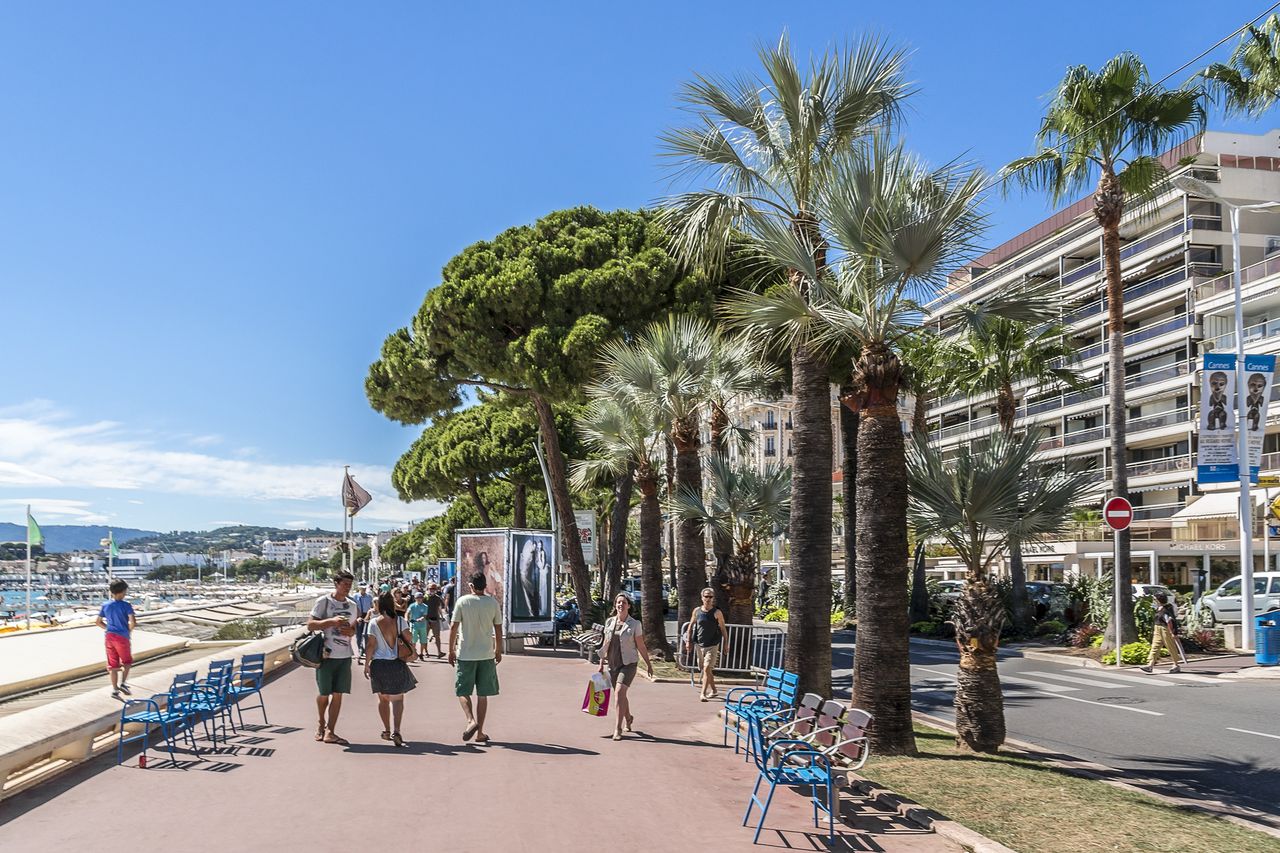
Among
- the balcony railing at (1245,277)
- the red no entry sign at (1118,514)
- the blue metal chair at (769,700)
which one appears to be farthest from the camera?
A: the balcony railing at (1245,277)

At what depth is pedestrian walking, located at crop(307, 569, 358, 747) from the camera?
10898mm

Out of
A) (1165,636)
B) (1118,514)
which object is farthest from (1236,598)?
(1118,514)

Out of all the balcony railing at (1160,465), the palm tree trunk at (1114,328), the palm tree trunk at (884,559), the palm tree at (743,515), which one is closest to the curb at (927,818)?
the palm tree trunk at (884,559)

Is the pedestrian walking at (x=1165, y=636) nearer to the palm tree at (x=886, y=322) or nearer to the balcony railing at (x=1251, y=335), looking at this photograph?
the palm tree at (x=886, y=322)

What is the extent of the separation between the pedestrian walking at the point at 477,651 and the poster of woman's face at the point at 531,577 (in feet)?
42.3

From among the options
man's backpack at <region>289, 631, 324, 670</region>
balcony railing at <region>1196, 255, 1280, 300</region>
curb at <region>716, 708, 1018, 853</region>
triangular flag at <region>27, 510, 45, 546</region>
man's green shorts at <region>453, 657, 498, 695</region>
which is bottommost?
curb at <region>716, 708, 1018, 853</region>

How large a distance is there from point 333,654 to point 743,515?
539 inches

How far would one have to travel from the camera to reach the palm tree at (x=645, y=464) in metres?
21.9

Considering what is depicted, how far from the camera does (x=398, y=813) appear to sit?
7.76m

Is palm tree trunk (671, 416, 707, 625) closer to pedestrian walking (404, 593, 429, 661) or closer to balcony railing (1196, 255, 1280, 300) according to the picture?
pedestrian walking (404, 593, 429, 661)

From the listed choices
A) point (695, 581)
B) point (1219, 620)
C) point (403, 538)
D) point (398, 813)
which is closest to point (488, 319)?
point (695, 581)

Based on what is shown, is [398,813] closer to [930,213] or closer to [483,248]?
[930,213]

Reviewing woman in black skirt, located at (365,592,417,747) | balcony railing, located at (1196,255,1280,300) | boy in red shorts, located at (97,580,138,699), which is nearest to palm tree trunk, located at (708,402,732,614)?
boy in red shorts, located at (97,580,138,699)

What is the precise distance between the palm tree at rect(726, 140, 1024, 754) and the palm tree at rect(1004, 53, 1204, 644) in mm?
13827
